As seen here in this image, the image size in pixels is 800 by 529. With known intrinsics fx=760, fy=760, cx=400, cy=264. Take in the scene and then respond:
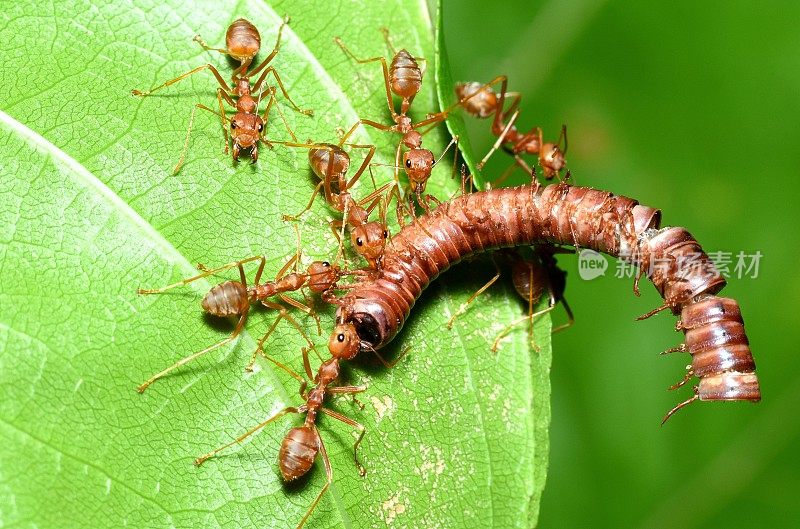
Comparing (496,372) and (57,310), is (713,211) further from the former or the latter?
(57,310)

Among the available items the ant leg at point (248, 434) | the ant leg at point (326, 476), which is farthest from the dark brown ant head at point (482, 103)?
the ant leg at point (326, 476)

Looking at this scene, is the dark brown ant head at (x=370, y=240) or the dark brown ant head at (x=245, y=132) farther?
the dark brown ant head at (x=370, y=240)

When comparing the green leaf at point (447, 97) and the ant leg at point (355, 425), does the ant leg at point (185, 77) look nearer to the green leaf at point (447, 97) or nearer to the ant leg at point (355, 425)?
the green leaf at point (447, 97)

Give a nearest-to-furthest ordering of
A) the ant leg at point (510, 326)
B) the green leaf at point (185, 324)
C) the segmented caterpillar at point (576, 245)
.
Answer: the green leaf at point (185, 324)
the segmented caterpillar at point (576, 245)
the ant leg at point (510, 326)

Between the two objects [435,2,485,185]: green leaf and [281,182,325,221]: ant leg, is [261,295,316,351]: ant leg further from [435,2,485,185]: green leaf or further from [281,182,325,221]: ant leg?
[435,2,485,185]: green leaf

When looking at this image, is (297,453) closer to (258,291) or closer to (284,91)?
(258,291)

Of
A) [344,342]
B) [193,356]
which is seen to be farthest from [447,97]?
[193,356]

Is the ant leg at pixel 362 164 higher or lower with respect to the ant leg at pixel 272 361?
higher

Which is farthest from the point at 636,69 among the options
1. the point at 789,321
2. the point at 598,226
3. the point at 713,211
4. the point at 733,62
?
the point at 598,226
